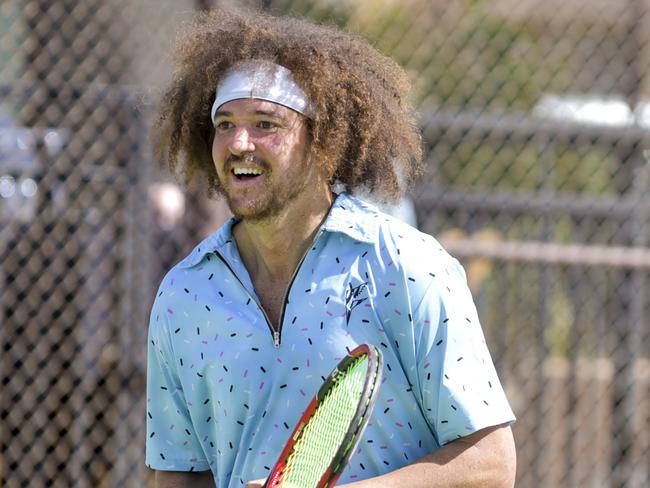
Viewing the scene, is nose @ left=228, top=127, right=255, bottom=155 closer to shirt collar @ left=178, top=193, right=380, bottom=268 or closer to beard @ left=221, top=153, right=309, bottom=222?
beard @ left=221, top=153, right=309, bottom=222

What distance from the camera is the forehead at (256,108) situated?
272cm

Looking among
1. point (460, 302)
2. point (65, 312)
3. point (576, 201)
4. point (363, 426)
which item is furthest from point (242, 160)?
point (576, 201)

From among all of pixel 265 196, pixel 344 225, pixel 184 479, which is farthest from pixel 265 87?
pixel 184 479

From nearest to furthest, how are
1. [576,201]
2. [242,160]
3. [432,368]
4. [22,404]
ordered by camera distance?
[432,368], [242,160], [22,404], [576,201]

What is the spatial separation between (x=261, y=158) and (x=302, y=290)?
34 cm

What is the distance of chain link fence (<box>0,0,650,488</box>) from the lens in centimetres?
493

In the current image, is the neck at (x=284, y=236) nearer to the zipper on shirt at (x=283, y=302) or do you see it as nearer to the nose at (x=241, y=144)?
the zipper on shirt at (x=283, y=302)

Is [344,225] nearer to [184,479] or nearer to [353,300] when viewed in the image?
[353,300]

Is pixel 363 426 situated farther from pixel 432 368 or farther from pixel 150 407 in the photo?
pixel 150 407

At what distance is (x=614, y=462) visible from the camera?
524cm

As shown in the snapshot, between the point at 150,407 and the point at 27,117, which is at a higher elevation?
the point at 27,117

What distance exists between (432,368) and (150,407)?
0.79 metres

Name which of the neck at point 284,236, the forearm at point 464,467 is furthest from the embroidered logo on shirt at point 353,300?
the forearm at point 464,467

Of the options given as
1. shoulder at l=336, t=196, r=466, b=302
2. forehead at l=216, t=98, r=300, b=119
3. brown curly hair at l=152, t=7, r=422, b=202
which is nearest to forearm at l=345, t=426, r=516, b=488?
shoulder at l=336, t=196, r=466, b=302
